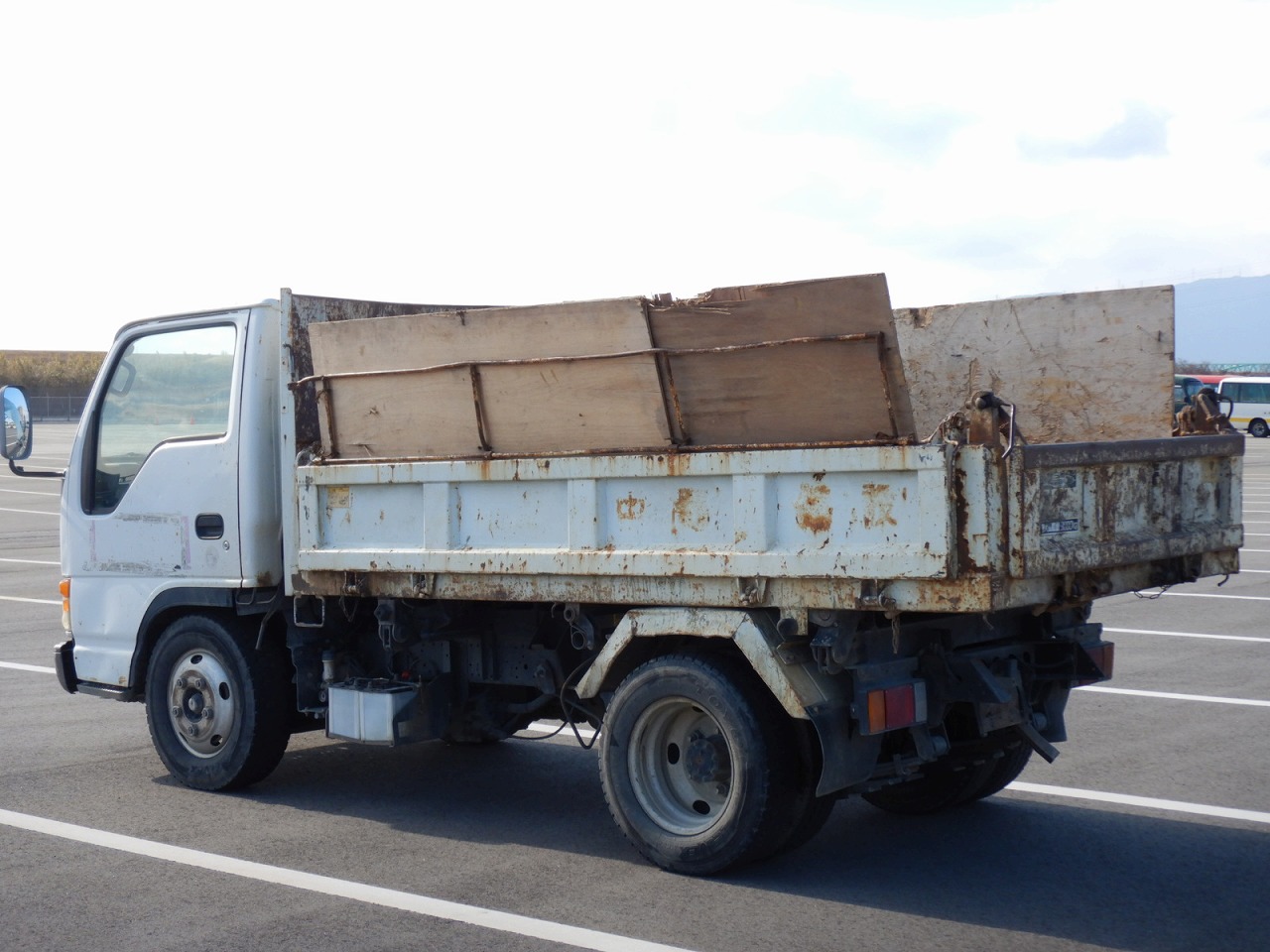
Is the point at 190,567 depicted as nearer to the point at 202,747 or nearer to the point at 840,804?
the point at 202,747

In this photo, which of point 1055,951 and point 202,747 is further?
point 202,747

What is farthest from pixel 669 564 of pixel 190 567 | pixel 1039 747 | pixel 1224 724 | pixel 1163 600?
pixel 1163 600

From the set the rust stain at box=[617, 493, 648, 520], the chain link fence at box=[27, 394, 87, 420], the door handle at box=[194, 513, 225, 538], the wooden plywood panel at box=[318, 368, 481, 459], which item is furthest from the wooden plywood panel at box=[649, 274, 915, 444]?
the chain link fence at box=[27, 394, 87, 420]

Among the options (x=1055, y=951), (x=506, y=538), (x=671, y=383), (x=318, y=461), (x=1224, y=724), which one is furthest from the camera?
(x=1224, y=724)

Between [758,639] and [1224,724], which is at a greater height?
[758,639]

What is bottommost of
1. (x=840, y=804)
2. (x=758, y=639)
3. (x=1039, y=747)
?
(x=840, y=804)

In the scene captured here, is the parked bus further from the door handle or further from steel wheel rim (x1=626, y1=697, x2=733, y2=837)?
steel wheel rim (x1=626, y1=697, x2=733, y2=837)

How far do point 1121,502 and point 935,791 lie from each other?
1.79 metres

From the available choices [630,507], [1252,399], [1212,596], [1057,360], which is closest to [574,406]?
[630,507]

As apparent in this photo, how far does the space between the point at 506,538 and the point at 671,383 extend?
1.08 m

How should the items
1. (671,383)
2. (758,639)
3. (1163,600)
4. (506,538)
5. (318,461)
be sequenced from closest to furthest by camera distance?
(758,639) < (671,383) < (506,538) < (318,461) < (1163,600)

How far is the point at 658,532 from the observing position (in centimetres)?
606

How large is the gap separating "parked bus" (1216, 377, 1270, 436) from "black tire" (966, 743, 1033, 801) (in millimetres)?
62644

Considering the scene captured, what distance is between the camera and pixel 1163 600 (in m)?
14.8
